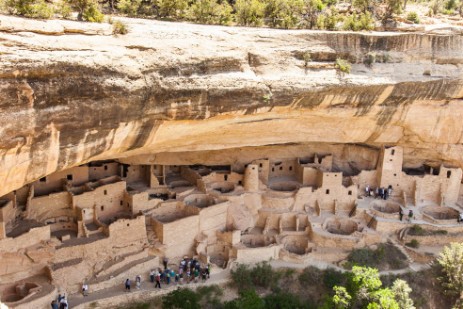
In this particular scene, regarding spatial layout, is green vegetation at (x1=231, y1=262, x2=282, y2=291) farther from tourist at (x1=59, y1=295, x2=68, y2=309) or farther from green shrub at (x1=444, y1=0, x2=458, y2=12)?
green shrub at (x1=444, y1=0, x2=458, y2=12)

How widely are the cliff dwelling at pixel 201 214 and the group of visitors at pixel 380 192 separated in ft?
0.17

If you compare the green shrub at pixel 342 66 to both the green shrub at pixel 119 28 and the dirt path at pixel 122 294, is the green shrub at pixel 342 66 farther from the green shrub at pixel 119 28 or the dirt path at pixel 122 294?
the dirt path at pixel 122 294

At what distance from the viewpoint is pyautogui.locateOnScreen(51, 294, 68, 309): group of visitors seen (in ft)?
39.8

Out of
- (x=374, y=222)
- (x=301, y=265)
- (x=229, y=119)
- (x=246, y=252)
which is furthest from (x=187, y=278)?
(x=374, y=222)

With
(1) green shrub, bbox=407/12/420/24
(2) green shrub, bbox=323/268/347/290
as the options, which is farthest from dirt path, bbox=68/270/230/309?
(1) green shrub, bbox=407/12/420/24

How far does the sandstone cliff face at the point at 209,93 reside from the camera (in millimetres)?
9562

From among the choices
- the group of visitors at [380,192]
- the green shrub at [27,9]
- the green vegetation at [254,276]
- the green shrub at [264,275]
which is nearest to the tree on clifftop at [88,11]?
the green shrub at [27,9]

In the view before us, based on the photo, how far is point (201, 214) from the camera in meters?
15.4

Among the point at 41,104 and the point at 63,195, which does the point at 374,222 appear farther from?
the point at 41,104

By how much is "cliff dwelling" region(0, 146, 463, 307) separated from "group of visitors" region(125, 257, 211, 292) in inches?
10.9

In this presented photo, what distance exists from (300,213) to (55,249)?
7.99 m

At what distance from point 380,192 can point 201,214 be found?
7054 millimetres

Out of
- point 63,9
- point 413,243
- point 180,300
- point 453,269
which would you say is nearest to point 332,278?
point 413,243

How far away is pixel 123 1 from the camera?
14.8 m
